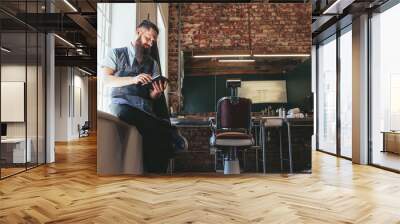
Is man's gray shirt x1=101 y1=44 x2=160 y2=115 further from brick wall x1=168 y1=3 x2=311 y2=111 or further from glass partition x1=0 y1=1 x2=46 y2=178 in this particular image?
glass partition x1=0 y1=1 x2=46 y2=178

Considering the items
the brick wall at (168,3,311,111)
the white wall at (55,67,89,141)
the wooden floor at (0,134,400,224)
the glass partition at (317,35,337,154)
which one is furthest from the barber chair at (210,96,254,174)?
the white wall at (55,67,89,141)

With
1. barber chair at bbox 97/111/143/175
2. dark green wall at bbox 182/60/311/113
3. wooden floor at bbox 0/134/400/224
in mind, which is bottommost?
wooden floor at bbox 0/134/400/224

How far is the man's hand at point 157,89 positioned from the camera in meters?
5.66

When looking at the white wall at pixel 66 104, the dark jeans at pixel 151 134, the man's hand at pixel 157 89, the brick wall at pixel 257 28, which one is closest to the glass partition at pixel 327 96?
the brick wall at pixel 257 28

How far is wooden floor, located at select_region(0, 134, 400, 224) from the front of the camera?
346cm

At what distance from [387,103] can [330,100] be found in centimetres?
266

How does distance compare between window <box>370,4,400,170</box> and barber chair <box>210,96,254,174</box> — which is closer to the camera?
barber chair <box>210,96,254,174</box>

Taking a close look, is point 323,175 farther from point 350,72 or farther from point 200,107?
point 350,72

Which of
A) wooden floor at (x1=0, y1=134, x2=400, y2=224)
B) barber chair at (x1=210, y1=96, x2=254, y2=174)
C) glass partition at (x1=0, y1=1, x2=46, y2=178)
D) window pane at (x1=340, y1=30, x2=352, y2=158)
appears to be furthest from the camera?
window pane at (x1=340, y1=30, x2=352, y2=158)

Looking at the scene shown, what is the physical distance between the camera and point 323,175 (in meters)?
5.87

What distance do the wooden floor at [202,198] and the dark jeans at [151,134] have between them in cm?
25

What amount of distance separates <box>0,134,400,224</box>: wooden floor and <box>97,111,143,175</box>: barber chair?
0.17 meters

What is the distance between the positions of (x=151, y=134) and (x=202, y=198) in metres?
1.74

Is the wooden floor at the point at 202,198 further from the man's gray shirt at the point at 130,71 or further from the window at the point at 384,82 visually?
the man's gray shirt at the point at 130,71
